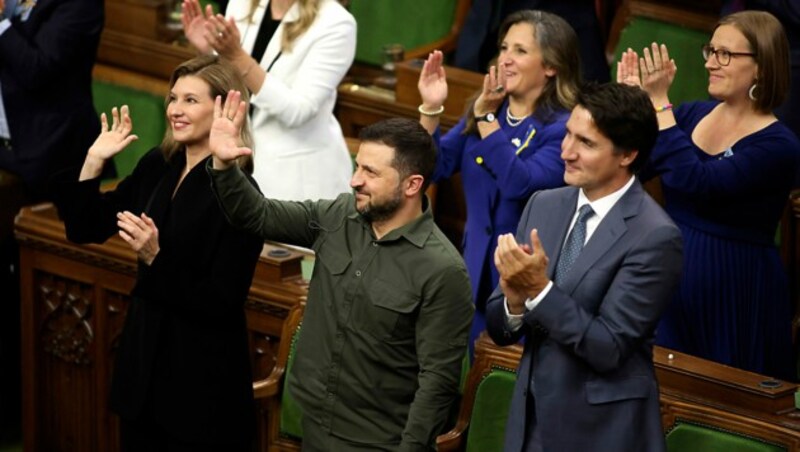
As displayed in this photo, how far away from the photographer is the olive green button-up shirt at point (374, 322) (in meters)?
2.92

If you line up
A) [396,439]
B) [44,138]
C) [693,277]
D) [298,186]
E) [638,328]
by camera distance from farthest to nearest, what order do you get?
[44,138]
[298,186]
[693,277]
[396,439]
[638,328]

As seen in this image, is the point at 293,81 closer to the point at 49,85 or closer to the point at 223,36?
the point at 223,36

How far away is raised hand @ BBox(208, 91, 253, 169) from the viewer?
9.70 feet

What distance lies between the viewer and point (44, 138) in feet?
15.1

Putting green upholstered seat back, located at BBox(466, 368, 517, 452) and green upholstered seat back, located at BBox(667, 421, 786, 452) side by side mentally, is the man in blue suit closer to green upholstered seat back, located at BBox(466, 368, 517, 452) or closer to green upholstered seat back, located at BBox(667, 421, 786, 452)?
green upholstered seat back, located at BBox(667, 421, 786, 452)

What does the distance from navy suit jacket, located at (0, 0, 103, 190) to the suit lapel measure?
7.49ft

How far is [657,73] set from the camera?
3270 mm

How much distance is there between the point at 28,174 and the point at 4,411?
758mm

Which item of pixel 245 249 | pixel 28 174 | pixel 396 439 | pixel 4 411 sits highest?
pixel 245 249

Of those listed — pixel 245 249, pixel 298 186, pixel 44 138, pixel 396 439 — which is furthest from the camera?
pixel 44 138

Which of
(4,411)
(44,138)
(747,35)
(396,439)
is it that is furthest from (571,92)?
(4,411)

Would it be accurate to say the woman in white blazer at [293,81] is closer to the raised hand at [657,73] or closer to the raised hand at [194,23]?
the raised hand at [194,23]

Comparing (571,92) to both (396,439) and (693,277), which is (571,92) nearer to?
(693,277)

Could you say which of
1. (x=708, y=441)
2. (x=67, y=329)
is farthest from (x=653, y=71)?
(x=67, y=329)
